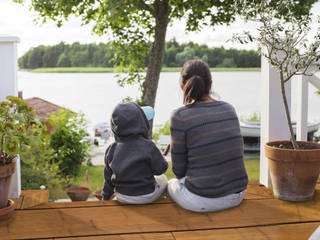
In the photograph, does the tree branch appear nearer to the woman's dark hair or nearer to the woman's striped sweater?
the woman's dark hair

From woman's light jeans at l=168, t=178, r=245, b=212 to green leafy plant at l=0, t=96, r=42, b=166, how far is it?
810mm

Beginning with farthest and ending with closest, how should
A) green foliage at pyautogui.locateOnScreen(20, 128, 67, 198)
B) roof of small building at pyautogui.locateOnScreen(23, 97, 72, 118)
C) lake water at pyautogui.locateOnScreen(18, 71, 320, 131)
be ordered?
lake water at pyautogui.locateOnScreen(18, 71, 320, 131) < roof of small building at pyautogui.locateOnScreen(23, 97, 72, 118) < green foliage at pyautogui.locateOnScreen(20, 128, 67, 198)

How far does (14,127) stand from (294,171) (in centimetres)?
154

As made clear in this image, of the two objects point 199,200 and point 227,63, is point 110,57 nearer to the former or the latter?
point 227,63

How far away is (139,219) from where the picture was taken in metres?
1.89

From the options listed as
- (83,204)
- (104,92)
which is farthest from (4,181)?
(104,92)

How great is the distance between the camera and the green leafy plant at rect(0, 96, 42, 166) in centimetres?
183

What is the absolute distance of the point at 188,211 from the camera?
200 cm

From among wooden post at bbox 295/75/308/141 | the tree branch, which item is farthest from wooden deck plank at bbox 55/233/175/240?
the tree branch

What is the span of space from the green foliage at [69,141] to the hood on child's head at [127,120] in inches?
83.5

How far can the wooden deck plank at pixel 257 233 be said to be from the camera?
1.70m

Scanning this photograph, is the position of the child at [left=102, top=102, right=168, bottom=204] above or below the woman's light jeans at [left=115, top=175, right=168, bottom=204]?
above

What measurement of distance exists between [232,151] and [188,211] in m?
0.39

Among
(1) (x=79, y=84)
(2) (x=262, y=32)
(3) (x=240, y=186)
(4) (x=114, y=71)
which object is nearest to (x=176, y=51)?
(4) (x=114, y=71)
